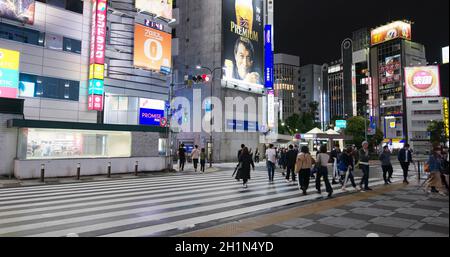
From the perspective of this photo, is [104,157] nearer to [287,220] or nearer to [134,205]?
[134,205]

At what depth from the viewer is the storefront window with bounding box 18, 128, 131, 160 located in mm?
17156

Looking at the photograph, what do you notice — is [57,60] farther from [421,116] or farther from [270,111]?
[421,116]

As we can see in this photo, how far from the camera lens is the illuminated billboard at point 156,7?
3031 cm

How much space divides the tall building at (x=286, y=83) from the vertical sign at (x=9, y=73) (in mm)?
108041

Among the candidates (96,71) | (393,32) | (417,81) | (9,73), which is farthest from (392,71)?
(9,73)

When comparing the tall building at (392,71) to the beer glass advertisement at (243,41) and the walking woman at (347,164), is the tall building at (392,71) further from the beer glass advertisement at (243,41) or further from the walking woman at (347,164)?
the walking woman at (347,164)

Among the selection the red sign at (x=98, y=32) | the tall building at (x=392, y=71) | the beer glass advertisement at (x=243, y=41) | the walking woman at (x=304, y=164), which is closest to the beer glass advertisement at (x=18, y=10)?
the red sign at (x=98, y=32)

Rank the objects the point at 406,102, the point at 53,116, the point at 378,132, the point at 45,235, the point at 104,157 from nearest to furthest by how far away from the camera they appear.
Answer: the point at 45,235
the point at 104,157
the point at 53,116
the point at 378,132
the point at 406,102

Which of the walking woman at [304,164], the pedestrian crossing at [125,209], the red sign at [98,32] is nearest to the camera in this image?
the pedestrian crossing at [125,209]

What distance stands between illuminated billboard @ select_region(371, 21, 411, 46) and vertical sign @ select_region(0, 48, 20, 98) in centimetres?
10119

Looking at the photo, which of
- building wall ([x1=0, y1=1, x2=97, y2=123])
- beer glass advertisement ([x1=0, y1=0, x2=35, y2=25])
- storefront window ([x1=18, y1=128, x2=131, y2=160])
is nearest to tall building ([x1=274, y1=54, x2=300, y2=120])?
building wall ([x1=0, y1=1, x2=97, y2=123])
